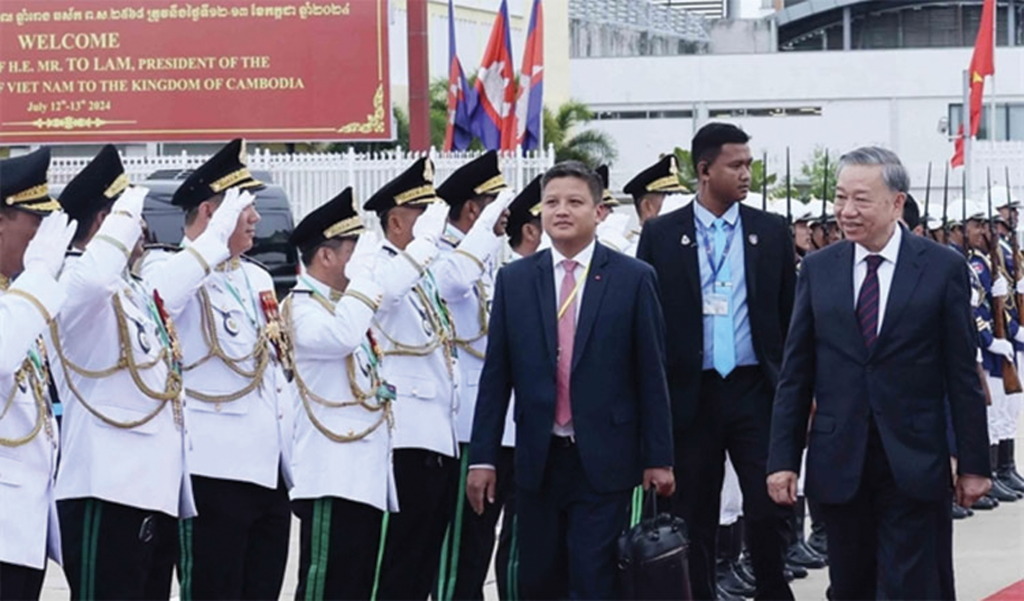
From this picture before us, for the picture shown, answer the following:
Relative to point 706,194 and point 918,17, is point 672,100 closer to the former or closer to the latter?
point 918,17

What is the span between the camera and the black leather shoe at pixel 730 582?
9.48 m

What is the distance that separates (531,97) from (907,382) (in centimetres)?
2079

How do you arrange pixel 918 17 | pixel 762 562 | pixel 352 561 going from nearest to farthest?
1. pixel 352 561
2. pixel 762 562
3. pixel 918 17

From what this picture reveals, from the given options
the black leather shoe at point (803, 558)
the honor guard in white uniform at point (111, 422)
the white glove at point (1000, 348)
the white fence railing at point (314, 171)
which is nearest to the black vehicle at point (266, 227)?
the white fence railing at point (314, 171)

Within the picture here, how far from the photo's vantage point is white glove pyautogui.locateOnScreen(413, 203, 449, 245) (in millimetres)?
7906

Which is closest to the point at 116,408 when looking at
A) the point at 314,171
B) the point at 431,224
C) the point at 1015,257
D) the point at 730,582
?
the point at 431,224

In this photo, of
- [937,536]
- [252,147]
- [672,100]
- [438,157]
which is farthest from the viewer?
[672,100]

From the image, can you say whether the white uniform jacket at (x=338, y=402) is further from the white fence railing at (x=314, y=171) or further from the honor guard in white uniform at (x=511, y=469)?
the white fence railing at (x=314, y=171)

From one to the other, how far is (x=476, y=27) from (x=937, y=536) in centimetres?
4562

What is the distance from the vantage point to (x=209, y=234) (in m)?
6.87

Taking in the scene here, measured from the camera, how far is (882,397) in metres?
6.73

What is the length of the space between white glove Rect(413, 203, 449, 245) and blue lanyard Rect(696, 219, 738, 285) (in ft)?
3.37

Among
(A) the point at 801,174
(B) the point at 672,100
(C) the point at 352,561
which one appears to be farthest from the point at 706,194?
(B) the point at 672,100

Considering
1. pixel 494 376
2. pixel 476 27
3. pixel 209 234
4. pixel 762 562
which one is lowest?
pixel 762 562
